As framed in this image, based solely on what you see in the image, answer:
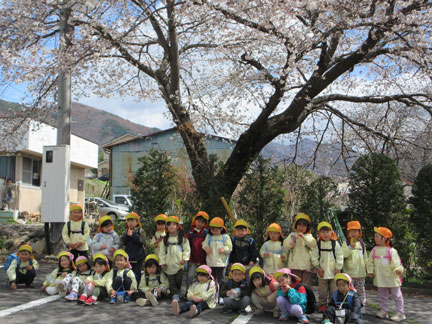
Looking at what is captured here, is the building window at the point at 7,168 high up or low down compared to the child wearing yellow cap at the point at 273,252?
up

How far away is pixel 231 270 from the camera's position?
20.5ft

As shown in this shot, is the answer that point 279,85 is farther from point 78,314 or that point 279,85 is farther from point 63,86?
point 78,314

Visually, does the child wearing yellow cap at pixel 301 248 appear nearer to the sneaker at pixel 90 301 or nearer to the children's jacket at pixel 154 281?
the children's jacket at pixel 154 281

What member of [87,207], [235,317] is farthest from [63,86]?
[87,207]

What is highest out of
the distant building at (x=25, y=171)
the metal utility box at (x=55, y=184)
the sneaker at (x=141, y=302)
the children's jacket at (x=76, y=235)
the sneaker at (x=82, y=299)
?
the distant building at (x=25, y=171)

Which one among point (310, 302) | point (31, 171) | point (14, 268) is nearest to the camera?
point (310, 302)

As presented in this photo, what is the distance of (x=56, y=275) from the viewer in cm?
691

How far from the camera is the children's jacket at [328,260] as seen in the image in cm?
601

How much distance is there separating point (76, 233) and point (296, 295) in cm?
403

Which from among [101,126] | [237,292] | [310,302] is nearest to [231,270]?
[237,292]

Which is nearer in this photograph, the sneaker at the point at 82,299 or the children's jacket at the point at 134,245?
the sneaker at the point at 82,299

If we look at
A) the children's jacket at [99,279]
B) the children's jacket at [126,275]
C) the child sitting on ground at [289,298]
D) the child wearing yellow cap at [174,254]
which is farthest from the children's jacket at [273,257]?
the children's jacket at [99,279]

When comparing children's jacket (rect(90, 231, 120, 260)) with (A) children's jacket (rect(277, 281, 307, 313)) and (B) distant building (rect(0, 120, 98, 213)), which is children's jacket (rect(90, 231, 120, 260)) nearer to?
(A) children's jacket (rect(277, 281, 307, 313))

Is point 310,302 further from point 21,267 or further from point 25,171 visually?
point 25,171
